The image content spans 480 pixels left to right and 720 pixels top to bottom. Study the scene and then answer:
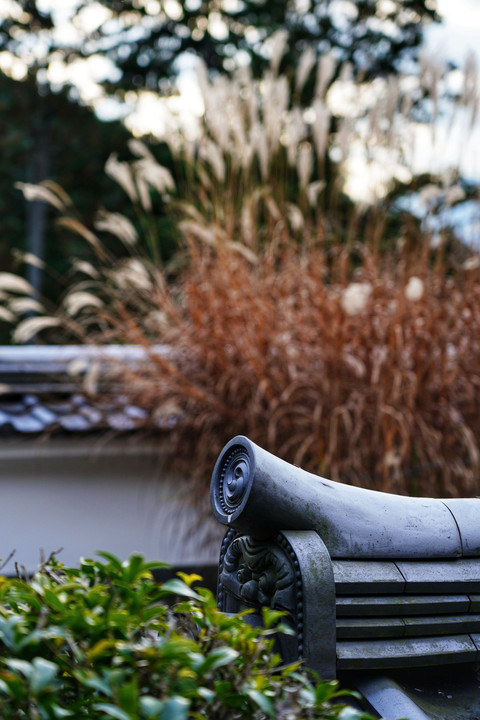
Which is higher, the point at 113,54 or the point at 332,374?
the point at 113,54

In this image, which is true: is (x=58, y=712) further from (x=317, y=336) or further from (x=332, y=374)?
(x=317, y=336)

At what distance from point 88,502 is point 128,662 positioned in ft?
9.16

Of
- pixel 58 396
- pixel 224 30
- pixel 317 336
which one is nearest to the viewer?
pixel 317 336

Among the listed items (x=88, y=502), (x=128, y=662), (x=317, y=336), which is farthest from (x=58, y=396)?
(x=128, y=662)

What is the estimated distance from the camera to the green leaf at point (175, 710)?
69cm

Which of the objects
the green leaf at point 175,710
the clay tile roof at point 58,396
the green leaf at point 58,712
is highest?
the clay tile roof at point 58,396

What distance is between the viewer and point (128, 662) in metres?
0.78

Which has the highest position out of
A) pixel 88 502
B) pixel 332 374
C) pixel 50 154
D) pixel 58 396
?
pixel 50 154

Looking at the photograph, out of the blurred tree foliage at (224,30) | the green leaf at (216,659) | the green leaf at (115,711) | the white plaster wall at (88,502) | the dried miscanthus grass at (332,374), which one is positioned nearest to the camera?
the green leaf at (115,711)

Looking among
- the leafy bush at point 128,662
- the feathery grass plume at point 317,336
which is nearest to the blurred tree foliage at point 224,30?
the feathery grass plume at point 317,336

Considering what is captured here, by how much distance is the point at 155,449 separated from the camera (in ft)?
11.6

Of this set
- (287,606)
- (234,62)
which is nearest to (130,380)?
(287,606)

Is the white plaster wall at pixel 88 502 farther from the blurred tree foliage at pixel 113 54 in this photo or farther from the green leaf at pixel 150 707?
the blurred tree foliage at pixel 113 54

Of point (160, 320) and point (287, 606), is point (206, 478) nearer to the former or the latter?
point (160, 320)
